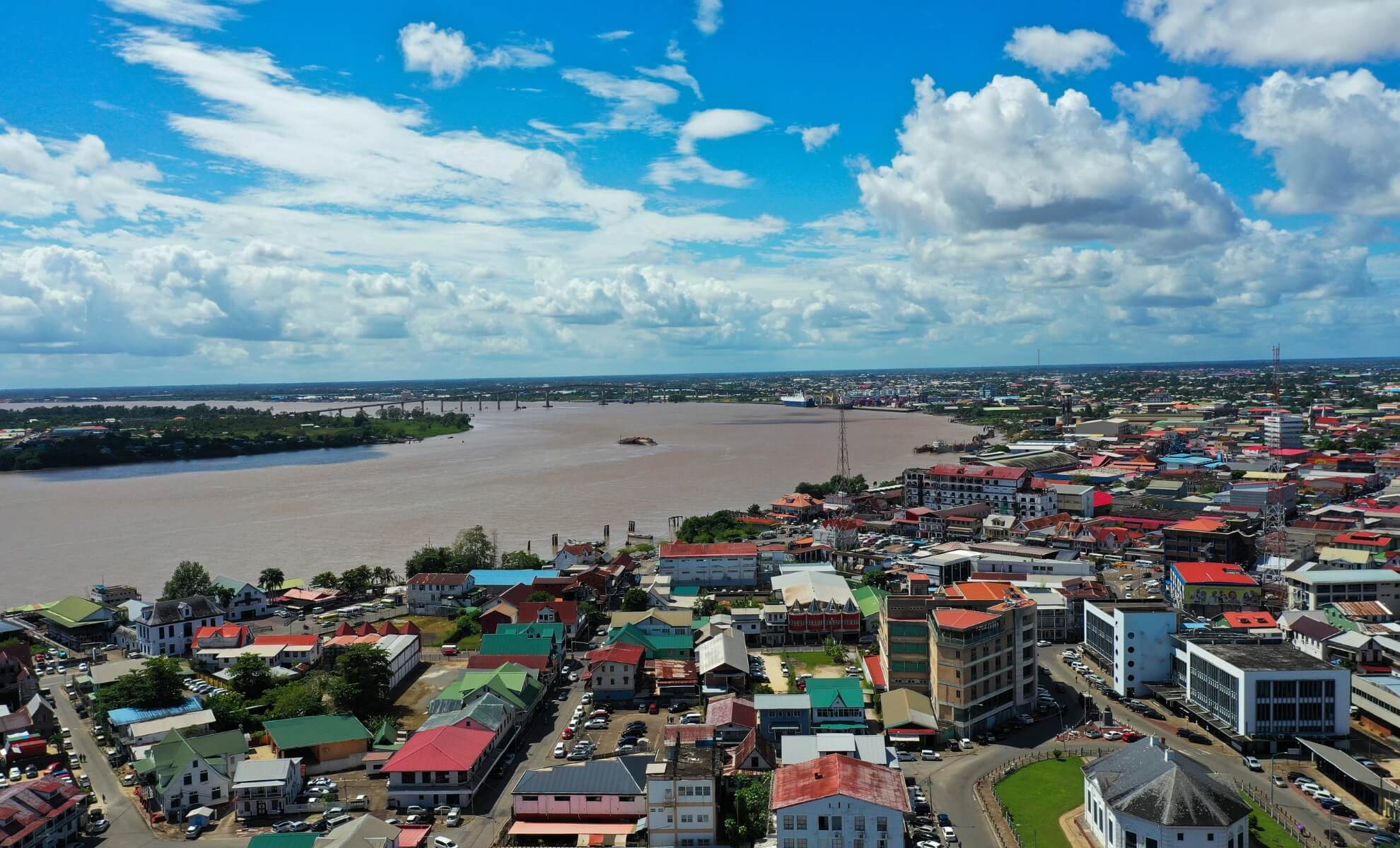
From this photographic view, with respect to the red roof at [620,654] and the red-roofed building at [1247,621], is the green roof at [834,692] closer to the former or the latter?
the red roof at [620,654]

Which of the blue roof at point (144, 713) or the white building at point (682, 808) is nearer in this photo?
the white building at point (682, 808)

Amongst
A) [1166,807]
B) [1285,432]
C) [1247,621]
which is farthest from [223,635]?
[1285,432]

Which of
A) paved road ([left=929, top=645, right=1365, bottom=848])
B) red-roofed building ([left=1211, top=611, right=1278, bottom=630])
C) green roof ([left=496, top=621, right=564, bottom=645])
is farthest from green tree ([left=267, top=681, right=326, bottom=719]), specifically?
red-roofed building ([left=1211, top=611, right=1278, bottom=630])

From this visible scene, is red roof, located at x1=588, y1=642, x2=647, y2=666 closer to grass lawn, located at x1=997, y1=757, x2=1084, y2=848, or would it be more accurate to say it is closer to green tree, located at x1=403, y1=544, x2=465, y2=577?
grass lawn, located at x1=997, y1=757, x2=1084, y2=848

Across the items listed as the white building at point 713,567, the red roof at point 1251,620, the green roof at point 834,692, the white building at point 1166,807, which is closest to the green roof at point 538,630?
the green roof at point 834,692

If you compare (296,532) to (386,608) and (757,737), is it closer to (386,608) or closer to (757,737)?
(386,608)

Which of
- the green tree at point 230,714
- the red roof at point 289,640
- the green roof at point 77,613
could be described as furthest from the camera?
the green roof at point 77,613

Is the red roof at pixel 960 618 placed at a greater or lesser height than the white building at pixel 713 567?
greater
